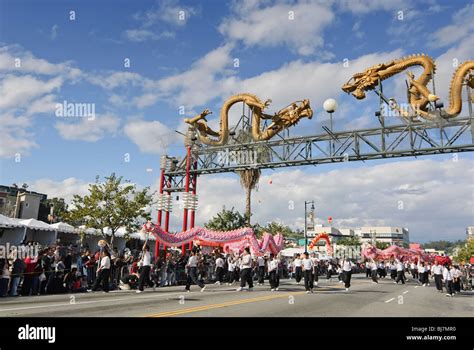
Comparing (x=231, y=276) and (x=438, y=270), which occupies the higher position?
(x=438, y=270)

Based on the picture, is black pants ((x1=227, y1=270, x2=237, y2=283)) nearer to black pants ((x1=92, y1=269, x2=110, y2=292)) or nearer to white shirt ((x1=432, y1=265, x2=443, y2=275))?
black pants ((x1=92, y1=269, x2=110, y2=292))

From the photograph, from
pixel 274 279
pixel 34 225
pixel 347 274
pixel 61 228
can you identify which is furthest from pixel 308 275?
pixel 61 228

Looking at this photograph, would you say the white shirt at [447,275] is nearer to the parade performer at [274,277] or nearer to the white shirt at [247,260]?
the parade performer at [274,277]

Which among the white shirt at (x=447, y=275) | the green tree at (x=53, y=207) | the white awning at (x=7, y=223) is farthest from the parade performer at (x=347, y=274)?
the green tree at (x=53, y=207)

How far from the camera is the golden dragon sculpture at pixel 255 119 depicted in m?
26.7

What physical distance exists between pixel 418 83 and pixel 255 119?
1067cm

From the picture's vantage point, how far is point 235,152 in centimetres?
2881

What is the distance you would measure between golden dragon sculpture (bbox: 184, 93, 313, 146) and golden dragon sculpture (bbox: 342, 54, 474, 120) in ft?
11.1

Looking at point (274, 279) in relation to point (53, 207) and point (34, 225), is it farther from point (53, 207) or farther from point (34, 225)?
point (53, 207)

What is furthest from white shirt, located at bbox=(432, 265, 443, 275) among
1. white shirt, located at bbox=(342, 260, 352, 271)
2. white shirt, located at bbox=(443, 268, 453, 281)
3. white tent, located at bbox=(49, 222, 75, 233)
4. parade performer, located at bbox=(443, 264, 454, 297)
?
white tent, located at bbox=(49, 222, 75, 233)

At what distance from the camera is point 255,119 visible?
28328 mm

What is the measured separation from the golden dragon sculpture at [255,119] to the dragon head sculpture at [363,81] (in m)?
2.92
